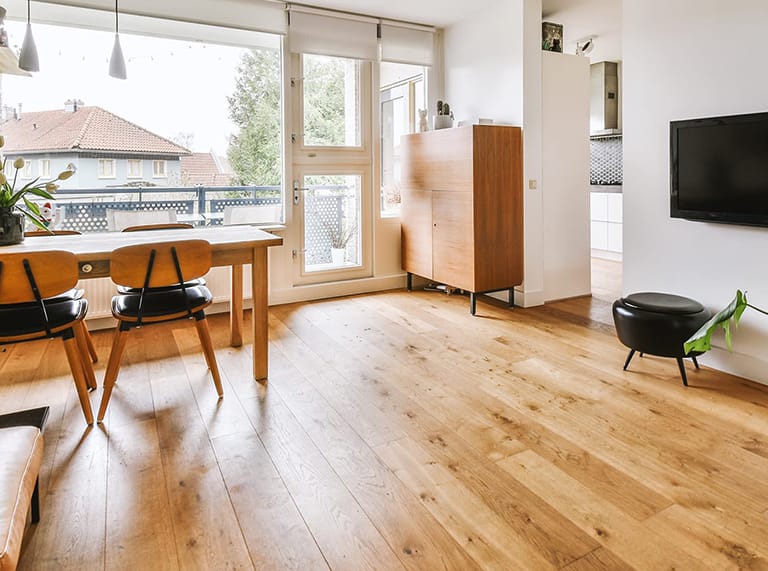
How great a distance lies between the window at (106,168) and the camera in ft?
13.5

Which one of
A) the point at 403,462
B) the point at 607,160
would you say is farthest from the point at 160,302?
the point at 607,160

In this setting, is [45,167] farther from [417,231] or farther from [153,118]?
[417,231]

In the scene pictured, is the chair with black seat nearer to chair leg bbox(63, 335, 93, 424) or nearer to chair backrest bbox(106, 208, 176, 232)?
chair leg bbox(63, 335, 93, 424)

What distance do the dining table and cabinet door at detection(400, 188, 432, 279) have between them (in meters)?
1.99

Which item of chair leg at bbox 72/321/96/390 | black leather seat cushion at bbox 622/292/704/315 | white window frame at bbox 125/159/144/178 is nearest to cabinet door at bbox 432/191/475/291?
black leather seat cushion at bbox 622/292/704/315

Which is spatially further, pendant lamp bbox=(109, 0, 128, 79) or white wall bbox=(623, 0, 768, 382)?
pendant lamp bbox=(109, 0, 128, 79)

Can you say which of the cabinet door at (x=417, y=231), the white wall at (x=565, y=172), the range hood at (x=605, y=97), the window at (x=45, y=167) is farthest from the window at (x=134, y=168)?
the range hood at (x=605, y=97)

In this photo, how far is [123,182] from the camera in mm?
4195

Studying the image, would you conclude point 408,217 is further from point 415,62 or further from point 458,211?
point 415,62

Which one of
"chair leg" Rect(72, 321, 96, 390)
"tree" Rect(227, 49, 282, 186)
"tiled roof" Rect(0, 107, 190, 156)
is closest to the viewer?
"chair leg" Rect(72, 321, 96, 390)

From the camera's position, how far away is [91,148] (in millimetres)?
4090

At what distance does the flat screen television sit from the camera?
104 inches

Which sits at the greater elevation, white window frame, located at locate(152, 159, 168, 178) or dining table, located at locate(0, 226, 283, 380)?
white window frame, located at locate(152, 159, 168, 178)

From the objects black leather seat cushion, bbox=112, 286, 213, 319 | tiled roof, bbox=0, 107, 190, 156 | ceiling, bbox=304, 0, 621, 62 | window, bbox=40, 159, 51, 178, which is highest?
ceiling, bbox=304, 0, 621, 62
